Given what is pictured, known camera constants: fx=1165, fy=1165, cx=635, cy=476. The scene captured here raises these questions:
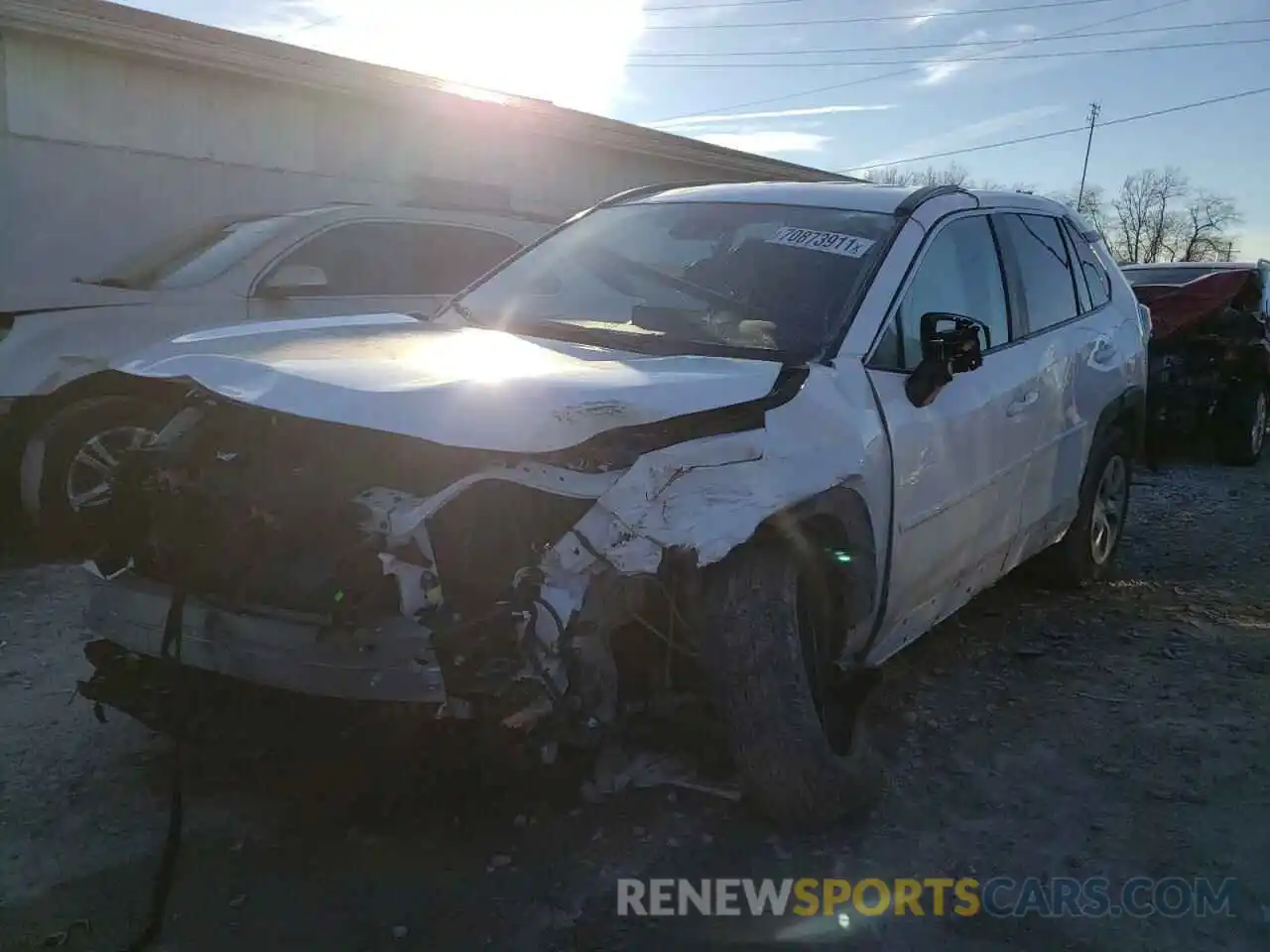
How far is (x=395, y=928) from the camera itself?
2.65 metres

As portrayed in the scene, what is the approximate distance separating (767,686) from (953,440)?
1.26m

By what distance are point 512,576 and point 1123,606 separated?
150 inches

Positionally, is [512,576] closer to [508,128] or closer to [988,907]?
[988,907]

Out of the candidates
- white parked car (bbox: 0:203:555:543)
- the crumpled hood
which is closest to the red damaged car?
white parked car (bbox: 0:203:555:543)

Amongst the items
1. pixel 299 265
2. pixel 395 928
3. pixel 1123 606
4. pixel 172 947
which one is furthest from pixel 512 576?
pixel 299 265

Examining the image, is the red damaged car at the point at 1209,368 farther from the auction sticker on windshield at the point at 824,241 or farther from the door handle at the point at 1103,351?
the auction sticker on windshield at the point at 824,241

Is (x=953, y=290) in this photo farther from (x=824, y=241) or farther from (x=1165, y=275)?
(x=1165, y=275)

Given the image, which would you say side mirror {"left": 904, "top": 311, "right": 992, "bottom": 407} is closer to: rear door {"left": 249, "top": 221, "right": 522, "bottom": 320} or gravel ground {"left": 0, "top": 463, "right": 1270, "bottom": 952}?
gravel ground {"left": 0, "top": 463, "right": 1270, "bottom": 952}

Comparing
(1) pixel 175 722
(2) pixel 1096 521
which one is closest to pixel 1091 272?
(2) pixel 1096 521

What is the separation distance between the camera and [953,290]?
163 inches

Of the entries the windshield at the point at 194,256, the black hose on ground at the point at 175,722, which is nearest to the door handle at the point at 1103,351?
the black hose on ground at the point at 175,722

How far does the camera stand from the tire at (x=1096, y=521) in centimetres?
530

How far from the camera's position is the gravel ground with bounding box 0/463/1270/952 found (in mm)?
2707

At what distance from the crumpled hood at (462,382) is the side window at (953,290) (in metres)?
0.59
